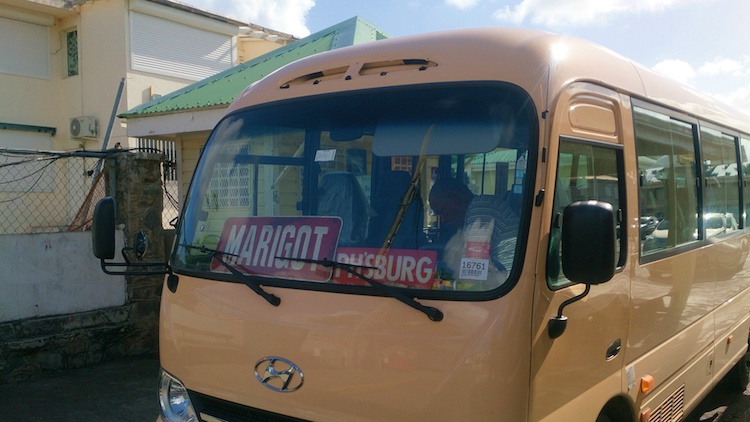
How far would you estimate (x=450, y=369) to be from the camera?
2432mm

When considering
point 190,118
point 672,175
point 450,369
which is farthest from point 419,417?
point 190,118

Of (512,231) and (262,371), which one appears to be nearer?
(512,231)

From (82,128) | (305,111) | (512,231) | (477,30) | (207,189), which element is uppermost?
(82,128)

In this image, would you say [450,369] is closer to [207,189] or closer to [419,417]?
[419,417]

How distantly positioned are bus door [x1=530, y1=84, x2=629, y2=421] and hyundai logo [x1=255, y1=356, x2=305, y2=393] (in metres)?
0.96

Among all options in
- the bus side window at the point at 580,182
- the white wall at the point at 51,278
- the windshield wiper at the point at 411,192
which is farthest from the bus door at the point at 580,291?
the white wall at the point at 51,278

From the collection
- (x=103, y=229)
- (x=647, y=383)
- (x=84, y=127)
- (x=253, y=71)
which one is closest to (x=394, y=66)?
(x=103, y=229)

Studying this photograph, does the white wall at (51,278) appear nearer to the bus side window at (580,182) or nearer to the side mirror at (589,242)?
the bus side window at (580,182)

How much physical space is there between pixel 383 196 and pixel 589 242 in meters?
0.92

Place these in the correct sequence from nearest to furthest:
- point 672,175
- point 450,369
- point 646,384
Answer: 1. point 450,369
2. point 646,384
3. point 672,175

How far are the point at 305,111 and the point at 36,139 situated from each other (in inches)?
680

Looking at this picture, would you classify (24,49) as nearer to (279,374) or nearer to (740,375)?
(279,374)

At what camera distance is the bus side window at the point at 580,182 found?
8.79ft

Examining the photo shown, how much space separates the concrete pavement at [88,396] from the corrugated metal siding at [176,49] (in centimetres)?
1186
